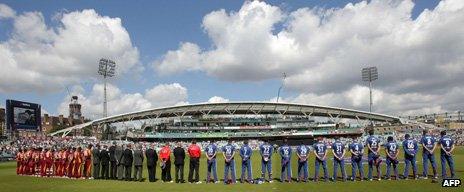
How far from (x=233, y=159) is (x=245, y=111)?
10833cm

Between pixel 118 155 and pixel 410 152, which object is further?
pixel 118 155

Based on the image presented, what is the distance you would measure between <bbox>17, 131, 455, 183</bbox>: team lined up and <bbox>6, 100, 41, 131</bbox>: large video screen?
41.5 meters

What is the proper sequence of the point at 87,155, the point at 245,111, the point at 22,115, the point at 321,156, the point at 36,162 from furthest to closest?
the point at 245,111 < the point at 22,115 < the point at 36,162 < the point at 87,155 < the point at 321,156

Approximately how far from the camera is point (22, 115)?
69.3 m

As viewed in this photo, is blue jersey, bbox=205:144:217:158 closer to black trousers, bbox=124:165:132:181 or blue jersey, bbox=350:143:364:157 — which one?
black trousers, bbox=124:165:132:181

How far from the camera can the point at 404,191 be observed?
15469mm

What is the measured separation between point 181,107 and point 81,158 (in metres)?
98.3

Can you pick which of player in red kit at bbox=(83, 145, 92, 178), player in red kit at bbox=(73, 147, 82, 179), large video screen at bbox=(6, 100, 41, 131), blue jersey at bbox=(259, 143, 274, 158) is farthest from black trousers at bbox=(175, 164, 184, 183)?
large video screen at bbox=(6, 100, 41, 131)

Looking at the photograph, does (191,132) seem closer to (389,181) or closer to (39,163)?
(39,163)

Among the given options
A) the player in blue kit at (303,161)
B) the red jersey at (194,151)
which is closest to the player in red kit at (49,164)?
the red jersey at (194,151)

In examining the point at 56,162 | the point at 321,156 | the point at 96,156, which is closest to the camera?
the point at 321,156

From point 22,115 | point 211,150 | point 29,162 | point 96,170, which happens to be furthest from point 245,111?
point 211,150

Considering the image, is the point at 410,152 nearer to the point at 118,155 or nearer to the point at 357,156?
the point at 357,156

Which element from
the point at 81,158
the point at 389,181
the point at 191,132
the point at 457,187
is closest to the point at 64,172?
the point at 81,158
